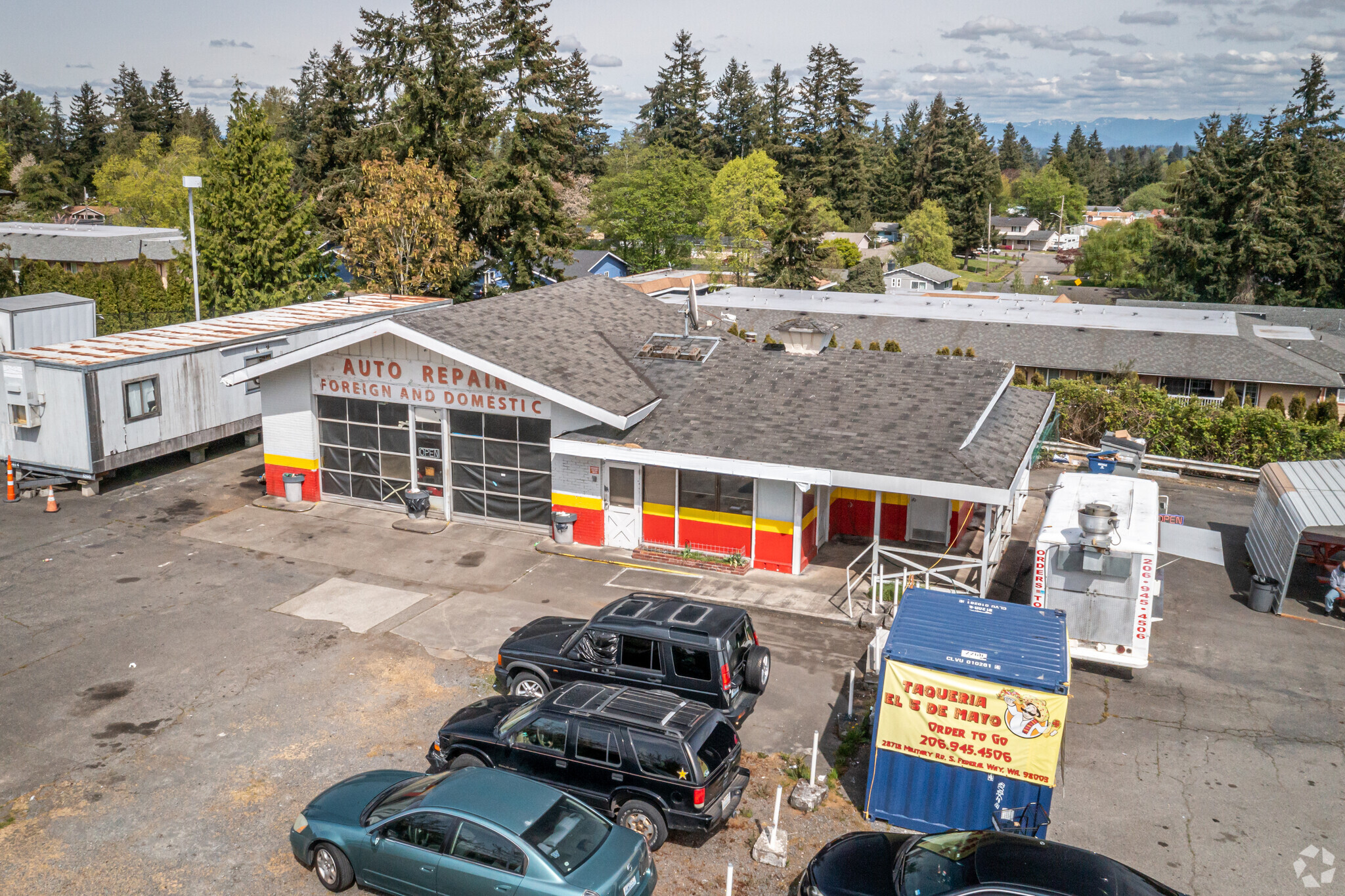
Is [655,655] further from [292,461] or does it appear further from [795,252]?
[795,252]

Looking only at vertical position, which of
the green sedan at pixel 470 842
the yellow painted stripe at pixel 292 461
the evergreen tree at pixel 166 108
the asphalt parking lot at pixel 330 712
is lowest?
the asphalt parking lot at pixel 330 712

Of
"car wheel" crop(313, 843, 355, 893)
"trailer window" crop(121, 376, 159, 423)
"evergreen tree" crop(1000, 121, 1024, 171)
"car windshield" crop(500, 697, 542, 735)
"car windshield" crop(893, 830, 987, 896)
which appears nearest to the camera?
"car windshield" crop(893, 830, 987, 896)

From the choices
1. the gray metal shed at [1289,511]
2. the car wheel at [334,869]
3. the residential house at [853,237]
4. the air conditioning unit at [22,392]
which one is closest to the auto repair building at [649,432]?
the gray metal shed at [1289,511]

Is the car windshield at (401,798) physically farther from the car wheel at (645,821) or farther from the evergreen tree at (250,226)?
the evergreen tree at (250,226)

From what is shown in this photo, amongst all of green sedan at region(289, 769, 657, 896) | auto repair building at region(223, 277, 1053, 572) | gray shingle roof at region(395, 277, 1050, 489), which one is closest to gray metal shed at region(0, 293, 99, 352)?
auto repair building at region(223, 277, 1053, 572)

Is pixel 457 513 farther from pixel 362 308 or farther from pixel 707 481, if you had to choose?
pixel 362 308

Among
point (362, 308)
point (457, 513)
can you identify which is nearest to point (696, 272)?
point (362, 308)

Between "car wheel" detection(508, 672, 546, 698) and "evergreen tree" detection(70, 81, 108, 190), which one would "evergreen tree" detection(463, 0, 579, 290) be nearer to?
"car wheel" detection(508, 672, 546, 698)
